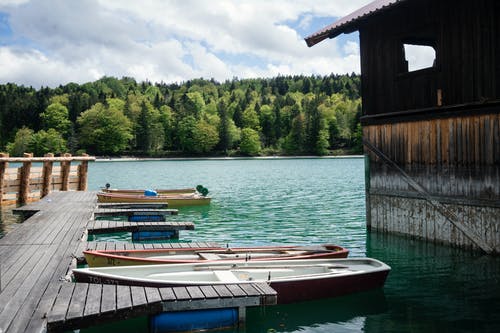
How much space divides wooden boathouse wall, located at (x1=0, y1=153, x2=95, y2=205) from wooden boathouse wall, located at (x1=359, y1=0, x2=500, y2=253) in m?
17.9

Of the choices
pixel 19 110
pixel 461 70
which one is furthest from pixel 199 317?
pixel 19 110

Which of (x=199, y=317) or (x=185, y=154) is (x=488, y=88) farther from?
(x=185, y=154)

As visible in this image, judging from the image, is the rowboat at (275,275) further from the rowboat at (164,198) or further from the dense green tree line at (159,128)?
the dense green tree line at (159,128)

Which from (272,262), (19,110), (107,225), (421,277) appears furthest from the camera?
(19,110)

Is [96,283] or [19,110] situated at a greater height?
[19,110]

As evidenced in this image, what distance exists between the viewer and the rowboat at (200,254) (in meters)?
10.9

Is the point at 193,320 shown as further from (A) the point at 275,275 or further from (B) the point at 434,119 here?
(B) the point at 434,119

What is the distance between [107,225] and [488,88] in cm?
1232

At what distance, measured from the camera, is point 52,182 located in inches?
1217

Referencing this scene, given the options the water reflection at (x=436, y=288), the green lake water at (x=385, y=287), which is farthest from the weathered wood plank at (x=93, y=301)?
the water reflection at (x=436, y=288)

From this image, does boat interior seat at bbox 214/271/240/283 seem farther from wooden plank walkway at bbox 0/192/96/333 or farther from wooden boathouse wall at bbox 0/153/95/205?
wooden boathouse wall at bbox 0/153/95/205

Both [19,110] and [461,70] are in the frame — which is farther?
[19,110]

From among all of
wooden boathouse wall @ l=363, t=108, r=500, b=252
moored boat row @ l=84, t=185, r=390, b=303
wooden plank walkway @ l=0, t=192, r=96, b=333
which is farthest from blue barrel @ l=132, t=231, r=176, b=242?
wooden boathouse wall @ l=363, t=108, r=500, b=252

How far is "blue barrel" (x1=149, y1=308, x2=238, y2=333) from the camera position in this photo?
808 centimetres
